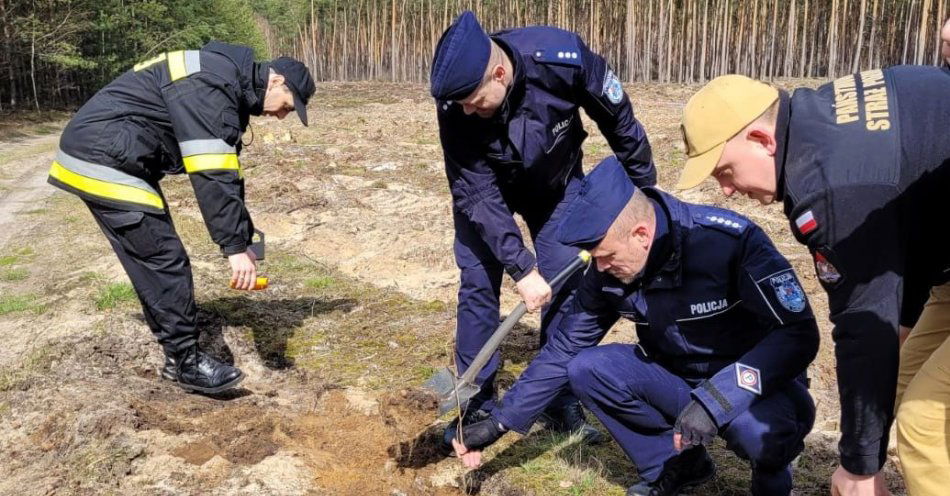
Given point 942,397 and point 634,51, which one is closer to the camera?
point 942,397

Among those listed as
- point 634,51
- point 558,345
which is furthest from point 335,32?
point 558,345

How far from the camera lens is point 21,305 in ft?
18.7

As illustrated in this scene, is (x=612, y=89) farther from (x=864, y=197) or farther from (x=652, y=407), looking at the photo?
(x=864, y=197)

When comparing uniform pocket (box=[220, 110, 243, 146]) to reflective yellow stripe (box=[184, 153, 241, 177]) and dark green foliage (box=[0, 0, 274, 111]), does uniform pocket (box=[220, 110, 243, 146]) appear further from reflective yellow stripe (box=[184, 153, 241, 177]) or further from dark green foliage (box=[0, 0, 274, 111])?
dark green foliage (box=[0, 0, 274, 111])

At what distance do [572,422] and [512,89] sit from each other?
1625 millimetres

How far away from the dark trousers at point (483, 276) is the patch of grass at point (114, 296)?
9.32 ft

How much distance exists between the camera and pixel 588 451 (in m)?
3.72

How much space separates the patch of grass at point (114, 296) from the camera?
549 centimetres

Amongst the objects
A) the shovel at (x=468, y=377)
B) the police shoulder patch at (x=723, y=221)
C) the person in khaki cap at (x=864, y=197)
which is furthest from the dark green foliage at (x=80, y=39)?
the person in khaki cap at (x=864, y=197)

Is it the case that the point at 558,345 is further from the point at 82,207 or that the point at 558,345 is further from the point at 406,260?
the point at 82,207

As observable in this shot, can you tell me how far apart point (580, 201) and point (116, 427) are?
8.37ft

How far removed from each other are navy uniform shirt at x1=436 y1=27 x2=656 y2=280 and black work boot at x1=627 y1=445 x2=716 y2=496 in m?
0.96

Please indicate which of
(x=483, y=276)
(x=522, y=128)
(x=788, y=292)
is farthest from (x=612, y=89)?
(x=788, y=292)

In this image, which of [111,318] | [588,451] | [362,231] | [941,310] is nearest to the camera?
[941,310]
